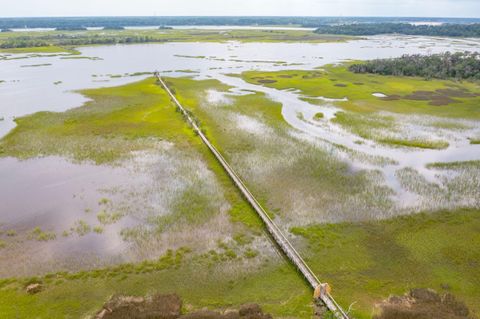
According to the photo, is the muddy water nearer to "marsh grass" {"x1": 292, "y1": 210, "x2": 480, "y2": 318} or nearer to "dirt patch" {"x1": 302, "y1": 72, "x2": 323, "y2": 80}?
"marsh grass" {"x1": 292, "y1": 210, "x2": 480, "y2": 318}

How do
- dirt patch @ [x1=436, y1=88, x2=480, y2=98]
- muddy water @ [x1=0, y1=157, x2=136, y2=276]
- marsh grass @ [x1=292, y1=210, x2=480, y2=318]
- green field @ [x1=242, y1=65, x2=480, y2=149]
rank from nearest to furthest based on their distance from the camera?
marsh grass @ [x1=292, y1=210, x2=480, y2=318] < muddy water @ [x1=0, y1=157, x2=136, y2=276] < green field @ [x1=242, y1=65, x2=480, y2=149] < dirt patch @ [x1=436, y1=88, x2=480, y2=98]

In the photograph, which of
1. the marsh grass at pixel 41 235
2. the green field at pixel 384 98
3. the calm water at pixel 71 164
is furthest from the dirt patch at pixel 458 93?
the marsh grass at pixel 41 235

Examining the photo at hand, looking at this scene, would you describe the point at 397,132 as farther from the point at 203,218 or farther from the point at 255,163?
the point at 203,218

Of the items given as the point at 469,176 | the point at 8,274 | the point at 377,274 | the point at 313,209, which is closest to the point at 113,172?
the point at 8,274

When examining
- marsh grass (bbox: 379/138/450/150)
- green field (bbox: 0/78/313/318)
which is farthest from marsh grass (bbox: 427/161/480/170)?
green field (bbox: 0/78/313/318)

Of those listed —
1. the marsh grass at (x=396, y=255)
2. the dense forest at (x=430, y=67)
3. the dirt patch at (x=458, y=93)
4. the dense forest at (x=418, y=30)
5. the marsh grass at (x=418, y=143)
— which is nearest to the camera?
the marsh grass at (x=396, y=255)

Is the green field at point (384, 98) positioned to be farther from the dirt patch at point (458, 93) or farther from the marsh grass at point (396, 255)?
the marsh grass at point (396, 255)

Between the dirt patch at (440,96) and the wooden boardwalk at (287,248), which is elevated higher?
the dirt patch at (440,96)
